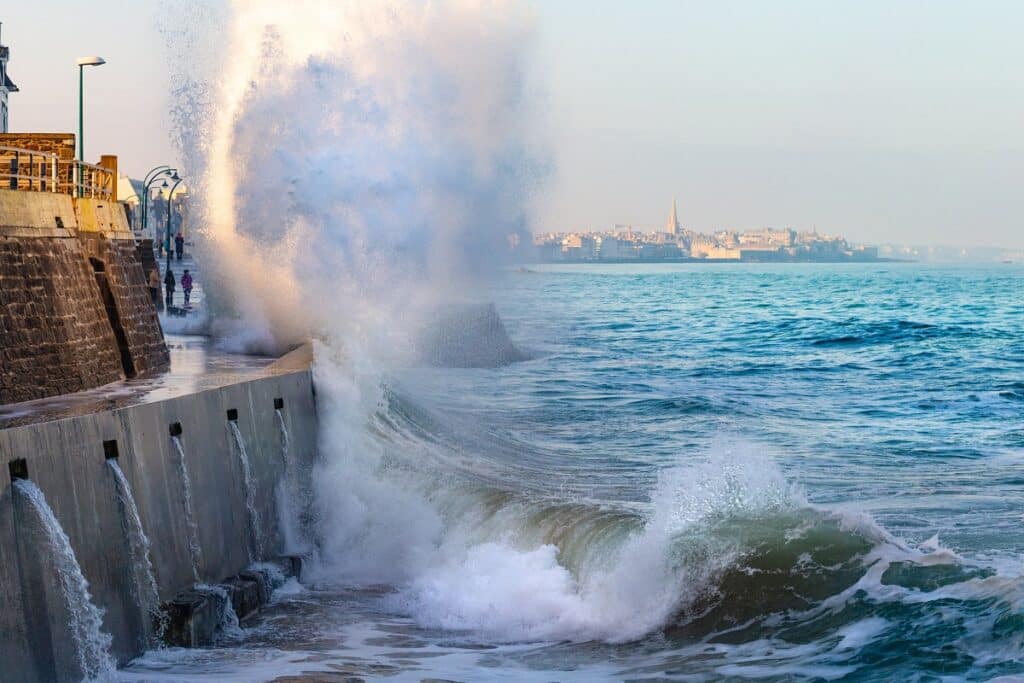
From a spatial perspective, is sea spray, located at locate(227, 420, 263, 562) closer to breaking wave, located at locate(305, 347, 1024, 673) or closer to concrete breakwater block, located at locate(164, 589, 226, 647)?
breaking wave, located at locate(305, 347, 1024, 673)

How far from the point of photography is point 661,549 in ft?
38.0

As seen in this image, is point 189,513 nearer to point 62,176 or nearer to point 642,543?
point 642,543

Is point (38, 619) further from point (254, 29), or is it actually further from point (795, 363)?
point (795, 363)

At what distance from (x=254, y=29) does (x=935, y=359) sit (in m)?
18.7

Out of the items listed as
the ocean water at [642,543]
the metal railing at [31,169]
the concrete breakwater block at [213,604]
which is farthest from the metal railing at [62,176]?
the concrete breakwater block at [213,604]

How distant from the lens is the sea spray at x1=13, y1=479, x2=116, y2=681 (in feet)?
28.7

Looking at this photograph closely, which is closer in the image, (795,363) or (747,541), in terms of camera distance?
(747,541)

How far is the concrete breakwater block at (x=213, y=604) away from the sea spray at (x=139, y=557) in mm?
111

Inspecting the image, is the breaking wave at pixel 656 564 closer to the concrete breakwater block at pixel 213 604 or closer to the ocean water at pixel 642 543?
the ocean water at pixel 642 543

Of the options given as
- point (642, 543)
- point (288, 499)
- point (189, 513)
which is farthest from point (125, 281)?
point (642, 543)

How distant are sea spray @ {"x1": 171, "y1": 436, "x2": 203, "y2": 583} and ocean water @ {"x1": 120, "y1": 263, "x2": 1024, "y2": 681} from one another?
845 mm

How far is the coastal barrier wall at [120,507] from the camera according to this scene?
848 cm

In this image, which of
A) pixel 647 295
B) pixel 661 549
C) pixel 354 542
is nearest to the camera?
pixel 661 549

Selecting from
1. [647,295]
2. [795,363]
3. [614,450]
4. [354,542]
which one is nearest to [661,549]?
[354,542]
